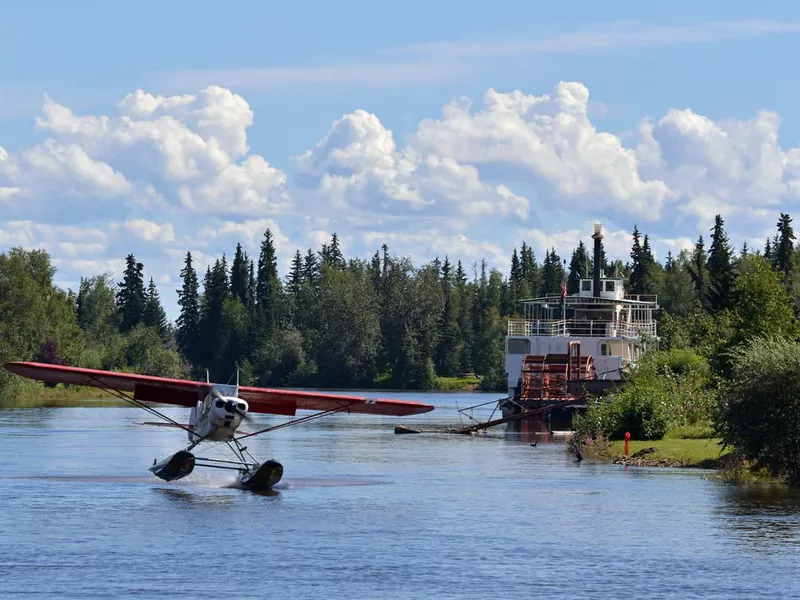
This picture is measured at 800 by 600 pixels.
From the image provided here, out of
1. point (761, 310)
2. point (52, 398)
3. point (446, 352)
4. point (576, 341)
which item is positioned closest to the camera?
point (761, 310)

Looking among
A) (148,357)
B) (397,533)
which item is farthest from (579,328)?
(397,533)

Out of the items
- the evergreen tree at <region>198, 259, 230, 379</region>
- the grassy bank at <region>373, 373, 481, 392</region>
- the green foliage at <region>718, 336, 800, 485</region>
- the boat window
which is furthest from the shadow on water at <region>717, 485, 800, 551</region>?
the evergreen tree at <region>198, 259, 230, 379</region>

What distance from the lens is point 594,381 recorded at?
2370 inches

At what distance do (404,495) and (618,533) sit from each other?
25.3ft

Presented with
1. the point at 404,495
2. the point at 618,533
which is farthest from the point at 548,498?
the point at 618,533

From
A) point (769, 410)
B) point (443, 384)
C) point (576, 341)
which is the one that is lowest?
point (769, 410)

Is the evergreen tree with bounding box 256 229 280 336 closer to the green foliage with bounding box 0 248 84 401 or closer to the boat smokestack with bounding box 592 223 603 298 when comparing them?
the green foliage with bounding box 0 248 84 401

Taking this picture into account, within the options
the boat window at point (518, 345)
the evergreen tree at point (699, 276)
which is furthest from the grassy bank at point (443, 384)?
the boat window at point (518, 345)

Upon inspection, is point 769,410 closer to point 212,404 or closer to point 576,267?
point 212,404

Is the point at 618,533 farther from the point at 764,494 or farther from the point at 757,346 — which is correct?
the point at 757,346

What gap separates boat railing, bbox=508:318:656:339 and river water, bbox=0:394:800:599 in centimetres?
3352

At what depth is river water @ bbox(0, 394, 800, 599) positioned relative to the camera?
66.9 ft

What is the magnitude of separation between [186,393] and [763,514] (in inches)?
572

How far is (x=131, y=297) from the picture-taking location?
169 m
